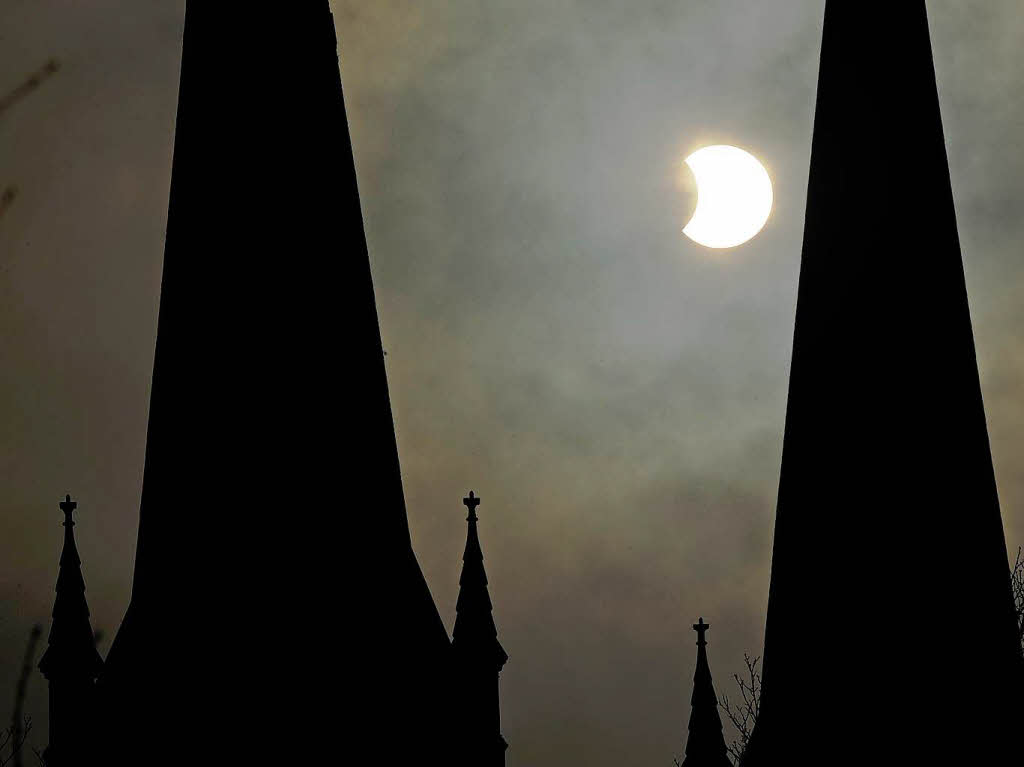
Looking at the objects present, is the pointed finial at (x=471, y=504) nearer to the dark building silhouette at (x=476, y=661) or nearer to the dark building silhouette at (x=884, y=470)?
the dark building silhouette at (x=476, y=661)

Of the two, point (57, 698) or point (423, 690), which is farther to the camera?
point (57, 698)

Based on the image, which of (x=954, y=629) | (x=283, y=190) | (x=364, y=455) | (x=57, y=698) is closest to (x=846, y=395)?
(x=954, y=629)

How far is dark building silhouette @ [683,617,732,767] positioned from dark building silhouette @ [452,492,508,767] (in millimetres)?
2999

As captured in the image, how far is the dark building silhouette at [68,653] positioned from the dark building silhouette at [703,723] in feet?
26.5

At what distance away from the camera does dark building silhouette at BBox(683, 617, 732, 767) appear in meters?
21.8

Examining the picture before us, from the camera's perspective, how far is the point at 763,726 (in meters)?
17.2

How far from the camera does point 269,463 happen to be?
17172 mm

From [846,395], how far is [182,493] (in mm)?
7347

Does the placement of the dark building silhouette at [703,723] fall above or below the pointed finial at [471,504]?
below

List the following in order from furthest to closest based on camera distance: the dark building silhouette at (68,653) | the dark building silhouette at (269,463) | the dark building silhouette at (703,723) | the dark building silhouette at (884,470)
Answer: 1. the dark building silhouette at (703,723)
2. the dark building silhouette at (68,653)
3. the dark building silhouette at (269,463)
4. the dark building silhouette at (884,470)

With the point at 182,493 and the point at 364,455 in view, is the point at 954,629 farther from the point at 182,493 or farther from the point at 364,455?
the point at 182,493

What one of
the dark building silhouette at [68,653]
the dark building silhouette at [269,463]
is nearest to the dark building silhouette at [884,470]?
the dark building silhouette at [269,463]

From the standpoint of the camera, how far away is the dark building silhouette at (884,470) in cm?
1636

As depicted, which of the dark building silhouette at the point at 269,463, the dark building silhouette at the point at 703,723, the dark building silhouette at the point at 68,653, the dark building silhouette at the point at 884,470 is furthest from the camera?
the dark building silhouette at the point at 703,723
